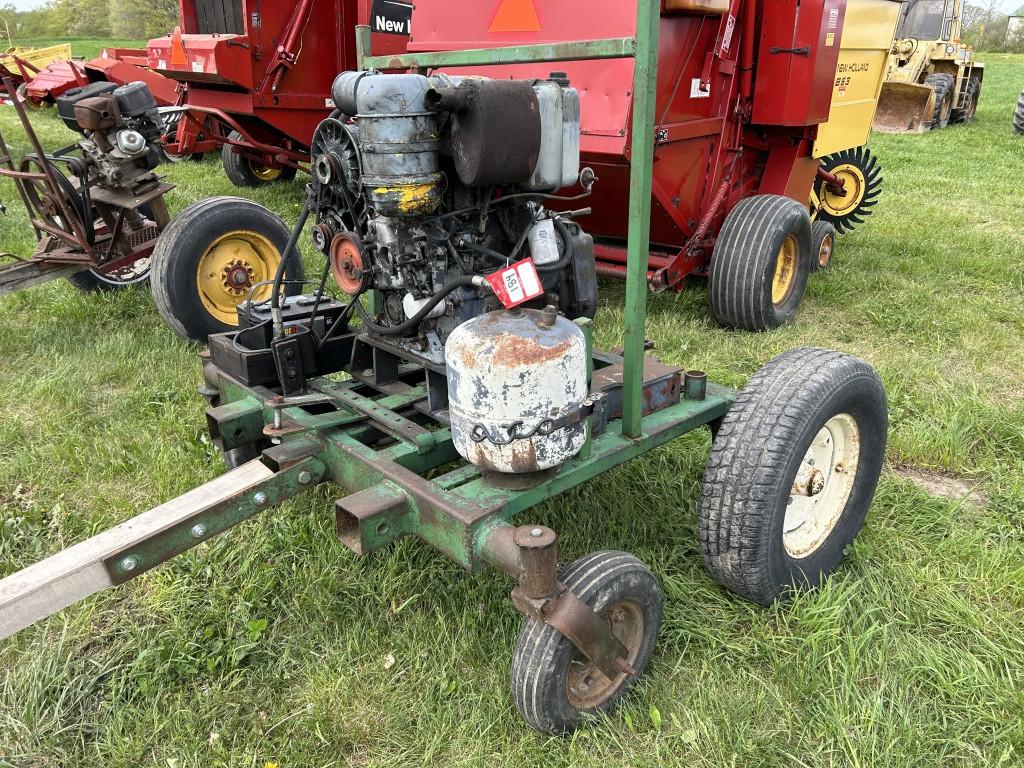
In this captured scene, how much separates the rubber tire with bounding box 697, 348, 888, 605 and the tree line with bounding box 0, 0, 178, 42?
36.8 metres

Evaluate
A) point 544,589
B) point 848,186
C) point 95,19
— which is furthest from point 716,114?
point 95,19

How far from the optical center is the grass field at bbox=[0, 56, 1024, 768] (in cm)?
201

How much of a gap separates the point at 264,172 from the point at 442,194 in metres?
7.47

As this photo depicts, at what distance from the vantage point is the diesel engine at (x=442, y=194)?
2.11 m

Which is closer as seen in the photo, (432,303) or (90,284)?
(432,303)

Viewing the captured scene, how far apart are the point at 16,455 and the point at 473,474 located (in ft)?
7.17

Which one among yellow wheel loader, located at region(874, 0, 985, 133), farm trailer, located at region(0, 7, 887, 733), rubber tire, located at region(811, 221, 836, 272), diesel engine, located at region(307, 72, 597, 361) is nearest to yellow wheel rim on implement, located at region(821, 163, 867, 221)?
rubber tire, located at region(811, 221, 836, 272)

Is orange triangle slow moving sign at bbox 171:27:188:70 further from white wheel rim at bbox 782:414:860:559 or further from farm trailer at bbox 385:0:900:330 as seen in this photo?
white wheel rim at bbox 782:414:860:559

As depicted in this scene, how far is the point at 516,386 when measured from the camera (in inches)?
74.7

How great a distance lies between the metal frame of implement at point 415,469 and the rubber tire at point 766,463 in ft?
0.79

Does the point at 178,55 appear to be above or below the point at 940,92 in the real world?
above

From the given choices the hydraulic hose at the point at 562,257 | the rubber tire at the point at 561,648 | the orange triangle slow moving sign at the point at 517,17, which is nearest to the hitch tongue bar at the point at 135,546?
the rubber tire at the point at 561,648

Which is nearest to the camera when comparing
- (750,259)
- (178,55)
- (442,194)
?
(442,194)

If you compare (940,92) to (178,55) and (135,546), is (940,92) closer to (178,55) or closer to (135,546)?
(178,55)
